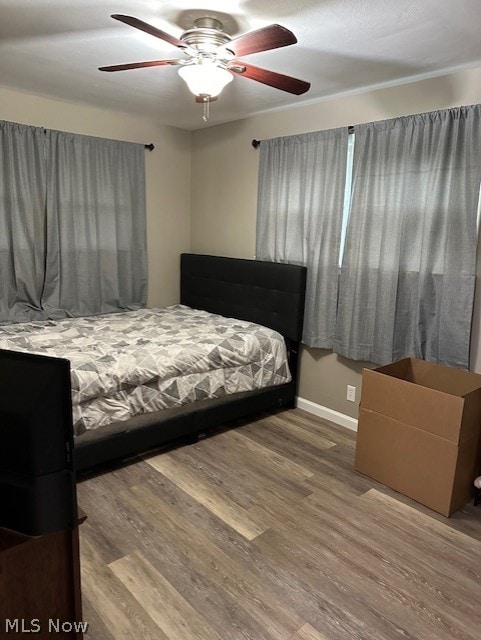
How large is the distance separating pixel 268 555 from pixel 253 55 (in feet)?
9.05

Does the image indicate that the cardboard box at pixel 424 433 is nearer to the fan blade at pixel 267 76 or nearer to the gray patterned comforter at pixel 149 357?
the gray patterned comforter at pixel 149 357

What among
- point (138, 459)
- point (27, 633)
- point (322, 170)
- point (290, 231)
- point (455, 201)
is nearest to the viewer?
point (27, 633)

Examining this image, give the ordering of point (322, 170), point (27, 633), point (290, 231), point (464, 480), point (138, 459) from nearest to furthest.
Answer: point (27, 633)
point (464, 480)
point (138, 459)
point (322, 170)
point (290, 231)

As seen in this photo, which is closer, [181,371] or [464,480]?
[464,480]

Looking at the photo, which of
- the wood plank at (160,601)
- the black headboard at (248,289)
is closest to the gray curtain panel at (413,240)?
the black headboard at (248,289)

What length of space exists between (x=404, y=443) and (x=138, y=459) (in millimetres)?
1688

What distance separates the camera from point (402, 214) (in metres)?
3.04

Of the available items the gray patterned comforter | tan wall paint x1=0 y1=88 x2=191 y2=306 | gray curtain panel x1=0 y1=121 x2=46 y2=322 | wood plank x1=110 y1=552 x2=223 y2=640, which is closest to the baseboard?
the gray patterned comforter

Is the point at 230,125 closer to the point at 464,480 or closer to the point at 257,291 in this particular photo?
the point at 257,291

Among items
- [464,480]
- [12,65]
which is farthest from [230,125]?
[464,480]
